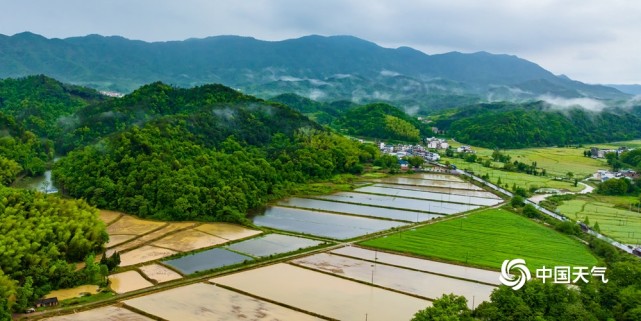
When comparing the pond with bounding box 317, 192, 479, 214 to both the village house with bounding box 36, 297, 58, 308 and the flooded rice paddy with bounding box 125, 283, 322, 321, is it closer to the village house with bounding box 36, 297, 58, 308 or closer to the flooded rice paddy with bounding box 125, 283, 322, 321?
the flooded rice paddy with bounding box 125, 283, 322, 321

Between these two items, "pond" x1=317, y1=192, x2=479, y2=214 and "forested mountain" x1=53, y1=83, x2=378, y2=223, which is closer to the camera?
"forested mountain" x1=53, y1=83, x2=378, y2=223

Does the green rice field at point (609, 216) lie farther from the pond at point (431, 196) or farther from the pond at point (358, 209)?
the pond at point (358, 209)

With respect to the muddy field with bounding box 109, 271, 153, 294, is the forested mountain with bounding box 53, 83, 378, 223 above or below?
above

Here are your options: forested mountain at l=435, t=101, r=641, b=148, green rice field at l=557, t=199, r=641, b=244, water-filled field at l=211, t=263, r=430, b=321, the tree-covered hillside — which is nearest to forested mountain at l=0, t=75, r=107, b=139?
the tree-covered hillside

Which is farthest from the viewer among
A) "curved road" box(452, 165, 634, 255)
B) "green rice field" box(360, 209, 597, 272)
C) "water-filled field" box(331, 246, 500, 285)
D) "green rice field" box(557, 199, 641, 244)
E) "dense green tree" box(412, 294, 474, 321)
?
"green rice field" box(557, 199, 641, 244)

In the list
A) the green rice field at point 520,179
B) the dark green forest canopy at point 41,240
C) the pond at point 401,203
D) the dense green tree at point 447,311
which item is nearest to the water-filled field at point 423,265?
the dense green tree at point 447,311

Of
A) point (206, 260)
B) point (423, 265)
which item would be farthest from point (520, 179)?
point (206, 260)

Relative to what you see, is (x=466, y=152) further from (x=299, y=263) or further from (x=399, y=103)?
(x=399, y=103)
